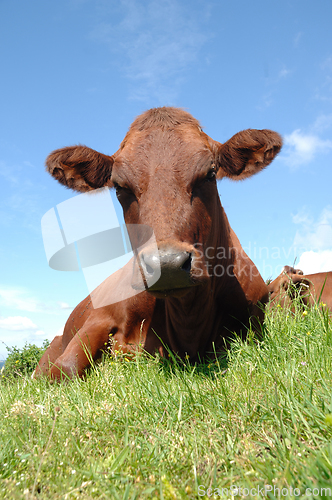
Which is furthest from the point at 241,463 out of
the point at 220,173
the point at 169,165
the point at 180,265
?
the point at 220,173

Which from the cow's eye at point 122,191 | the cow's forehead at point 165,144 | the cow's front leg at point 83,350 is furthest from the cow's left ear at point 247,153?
the cow's front leg at point 83,350

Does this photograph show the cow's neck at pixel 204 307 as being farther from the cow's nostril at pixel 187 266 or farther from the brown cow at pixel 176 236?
the cow's nostril at pixel 187 266

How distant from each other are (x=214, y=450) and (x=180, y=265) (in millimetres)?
1405

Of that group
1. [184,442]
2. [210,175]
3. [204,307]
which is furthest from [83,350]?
[184,442]

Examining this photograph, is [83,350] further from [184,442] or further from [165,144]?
[184,442]

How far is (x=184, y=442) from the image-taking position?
7.20ft

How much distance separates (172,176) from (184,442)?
233 cm

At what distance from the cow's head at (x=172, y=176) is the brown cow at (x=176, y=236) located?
1 centimetres

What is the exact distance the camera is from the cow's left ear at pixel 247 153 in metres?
4.35

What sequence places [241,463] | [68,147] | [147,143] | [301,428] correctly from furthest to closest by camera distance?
1. [68,147]
2. [147,143]
3. [301,428]
4. [241,463]

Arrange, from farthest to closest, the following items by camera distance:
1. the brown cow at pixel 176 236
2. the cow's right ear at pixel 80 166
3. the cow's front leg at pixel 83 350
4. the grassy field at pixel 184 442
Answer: the cow's front leg at pixel 83 350 → the cow's right ear at pixel 80 166 → the brown cow at pixel 176 236 → the grassy field at pixel 184 442

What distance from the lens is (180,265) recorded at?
122 inches

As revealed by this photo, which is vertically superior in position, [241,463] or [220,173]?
[220,173]

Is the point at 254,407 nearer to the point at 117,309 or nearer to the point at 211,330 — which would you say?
the point at 211,330
